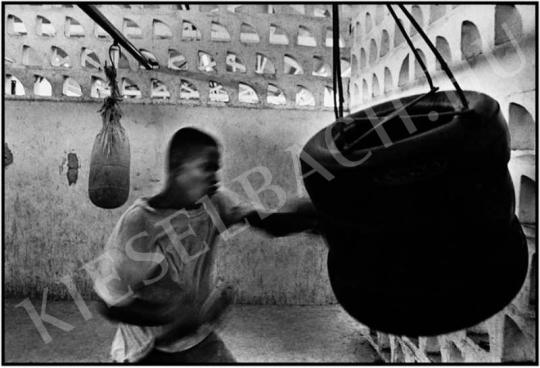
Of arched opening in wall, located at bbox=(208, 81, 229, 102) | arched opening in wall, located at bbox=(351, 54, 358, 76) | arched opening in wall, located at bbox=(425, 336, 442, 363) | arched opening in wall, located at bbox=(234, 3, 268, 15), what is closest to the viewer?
arched opening in wall, located at bbox=(425, 336, 442, 363)

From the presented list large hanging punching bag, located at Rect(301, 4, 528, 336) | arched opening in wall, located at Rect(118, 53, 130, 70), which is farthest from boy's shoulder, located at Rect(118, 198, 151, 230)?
arched opening in wall, located at Rect(118, 53, 130, 70)

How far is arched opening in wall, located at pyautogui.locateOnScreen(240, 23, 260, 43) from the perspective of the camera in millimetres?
3359

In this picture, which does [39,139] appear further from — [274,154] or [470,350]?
[470,350]

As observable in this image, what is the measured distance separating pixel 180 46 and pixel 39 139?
143 cm

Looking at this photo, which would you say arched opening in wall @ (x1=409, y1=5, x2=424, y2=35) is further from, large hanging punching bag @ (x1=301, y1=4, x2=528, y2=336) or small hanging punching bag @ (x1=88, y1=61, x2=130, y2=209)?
small hanging punching bag @ (x1=88, y1=61, x2=130, y2=209)

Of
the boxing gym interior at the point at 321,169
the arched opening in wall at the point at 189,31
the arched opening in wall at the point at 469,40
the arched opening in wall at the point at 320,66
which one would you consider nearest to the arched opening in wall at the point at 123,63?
the boxing gym interior at the point at 321,169

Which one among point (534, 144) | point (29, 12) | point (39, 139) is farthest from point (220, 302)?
point (29, 12)

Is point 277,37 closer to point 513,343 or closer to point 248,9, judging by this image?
point 248,9

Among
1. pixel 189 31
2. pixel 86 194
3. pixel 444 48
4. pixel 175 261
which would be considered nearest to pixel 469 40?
pixel 444 48

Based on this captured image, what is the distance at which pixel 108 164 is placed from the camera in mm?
2541

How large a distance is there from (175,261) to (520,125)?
1289 mm

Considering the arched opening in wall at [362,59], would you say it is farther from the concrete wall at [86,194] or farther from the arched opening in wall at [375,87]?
the concrete wall at [86,194]

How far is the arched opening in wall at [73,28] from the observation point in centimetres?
332

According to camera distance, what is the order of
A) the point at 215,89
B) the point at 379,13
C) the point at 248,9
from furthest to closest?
the point at 215,89
the point at 248,9
the point at 379,13
